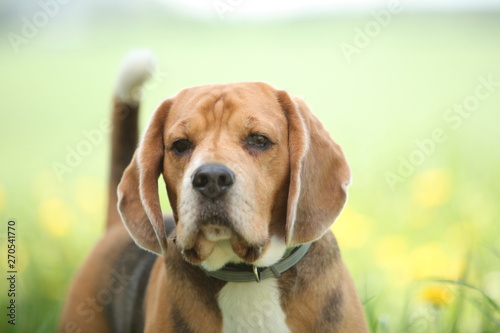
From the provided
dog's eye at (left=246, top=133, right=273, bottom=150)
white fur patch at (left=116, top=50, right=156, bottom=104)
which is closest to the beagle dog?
dog's eye at (left=246, top=133, right=273, bottom=150)

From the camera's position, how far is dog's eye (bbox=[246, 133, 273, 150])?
327cm

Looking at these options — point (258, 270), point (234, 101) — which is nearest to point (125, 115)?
point (234, 101)

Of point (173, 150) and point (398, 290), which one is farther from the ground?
point (173, 150)

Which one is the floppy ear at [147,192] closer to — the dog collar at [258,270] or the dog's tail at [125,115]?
the dog collar at [258,270]

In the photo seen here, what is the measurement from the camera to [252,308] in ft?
11.0

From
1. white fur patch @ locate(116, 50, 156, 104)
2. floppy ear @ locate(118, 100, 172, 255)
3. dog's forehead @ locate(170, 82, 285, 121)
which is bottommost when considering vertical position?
floppy ear @ locate(118, 100, 172, 255)

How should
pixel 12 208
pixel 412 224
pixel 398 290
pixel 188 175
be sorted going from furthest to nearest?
pixel 12 208 → pixel 412 224 → pixel 398 290 → pixel 188 175

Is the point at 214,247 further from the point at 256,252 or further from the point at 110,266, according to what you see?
the point at 110,266

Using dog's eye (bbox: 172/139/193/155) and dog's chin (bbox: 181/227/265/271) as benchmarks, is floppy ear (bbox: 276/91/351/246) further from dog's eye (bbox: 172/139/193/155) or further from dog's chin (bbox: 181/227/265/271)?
dog's eye (bbox: 172/139/193/155)

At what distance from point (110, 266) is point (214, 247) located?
1383 millimetres

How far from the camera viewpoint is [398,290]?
200 inches

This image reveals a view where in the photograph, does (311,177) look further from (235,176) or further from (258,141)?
(235,176)

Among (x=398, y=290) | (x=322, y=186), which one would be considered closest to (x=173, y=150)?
(x=322, y=186)

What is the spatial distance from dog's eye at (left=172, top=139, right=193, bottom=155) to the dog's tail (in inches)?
49.4
